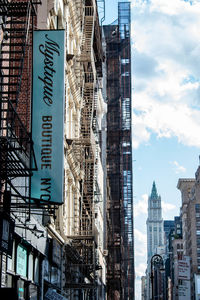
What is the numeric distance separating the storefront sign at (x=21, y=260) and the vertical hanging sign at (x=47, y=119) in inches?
65.8

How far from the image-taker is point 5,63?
55.3ft

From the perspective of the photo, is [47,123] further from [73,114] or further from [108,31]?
[108,31]

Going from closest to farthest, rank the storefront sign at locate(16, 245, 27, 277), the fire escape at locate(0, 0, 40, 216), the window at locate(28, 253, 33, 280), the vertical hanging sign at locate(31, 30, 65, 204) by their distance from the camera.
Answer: the fire escape at locate(0, 0, 40, 216), the storefront sign at locate(16, 245, 27, 277), the vertical hanging sign at locate(31, 30, 65, 204), the window at locate(28, 253, 33, 280)

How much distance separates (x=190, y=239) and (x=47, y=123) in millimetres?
161103

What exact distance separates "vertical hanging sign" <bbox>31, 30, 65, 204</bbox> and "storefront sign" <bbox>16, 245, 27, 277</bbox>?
167 cm

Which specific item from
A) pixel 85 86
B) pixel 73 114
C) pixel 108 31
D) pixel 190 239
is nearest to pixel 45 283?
pixel 73 114

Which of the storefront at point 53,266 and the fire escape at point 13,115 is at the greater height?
the fire escape at point 13,115

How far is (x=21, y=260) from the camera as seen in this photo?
1756 centimetres

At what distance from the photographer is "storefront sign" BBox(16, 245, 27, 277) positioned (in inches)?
674

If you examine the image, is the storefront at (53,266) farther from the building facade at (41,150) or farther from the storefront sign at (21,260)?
Answer: the storefront sign at (21,260)

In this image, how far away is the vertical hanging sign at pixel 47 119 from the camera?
57.6 ft

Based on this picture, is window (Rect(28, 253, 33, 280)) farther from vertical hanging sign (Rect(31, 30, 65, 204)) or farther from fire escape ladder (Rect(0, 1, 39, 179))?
fire escape ladder (Rect(0, 1, 39, 179))

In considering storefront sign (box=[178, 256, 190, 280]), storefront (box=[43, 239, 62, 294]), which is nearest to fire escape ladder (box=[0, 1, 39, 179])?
storefront (box=[43, 239, 62, 294])

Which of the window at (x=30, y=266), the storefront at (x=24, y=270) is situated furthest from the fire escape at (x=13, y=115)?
the window at (x=30, y=266)
